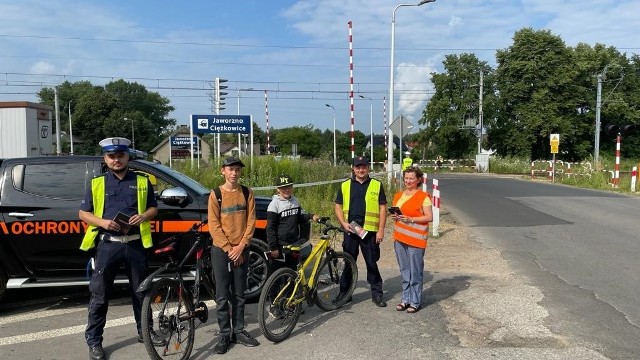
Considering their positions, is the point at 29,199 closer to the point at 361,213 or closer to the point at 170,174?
the point at 170,174

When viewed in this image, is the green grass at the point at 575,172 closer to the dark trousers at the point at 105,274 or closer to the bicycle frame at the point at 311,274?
Result: the bicycle frame at the point at 311,274

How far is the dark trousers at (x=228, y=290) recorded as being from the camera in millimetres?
4531

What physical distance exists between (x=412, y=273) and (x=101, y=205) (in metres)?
3.22

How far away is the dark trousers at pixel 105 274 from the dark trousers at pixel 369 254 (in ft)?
7.70

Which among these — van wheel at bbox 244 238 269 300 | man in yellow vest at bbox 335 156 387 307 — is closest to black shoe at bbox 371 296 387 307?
man in yellow vest at bbox 335 156 387 307

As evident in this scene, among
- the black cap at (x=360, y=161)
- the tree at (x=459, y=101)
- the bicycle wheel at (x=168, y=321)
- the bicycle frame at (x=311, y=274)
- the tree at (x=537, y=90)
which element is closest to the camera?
the bicycle wheel at (x=168, y=321)

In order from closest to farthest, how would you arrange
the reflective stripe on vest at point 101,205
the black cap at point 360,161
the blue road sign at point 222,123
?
the reflective stripe on vest at point 101,205 → the black cap at point 360,161 → the blue road sign at point 222,123

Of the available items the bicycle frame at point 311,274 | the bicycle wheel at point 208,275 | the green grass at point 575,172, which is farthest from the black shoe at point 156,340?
the green grass at point 575,172

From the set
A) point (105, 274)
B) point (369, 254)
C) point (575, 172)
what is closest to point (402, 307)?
point (369, 254)

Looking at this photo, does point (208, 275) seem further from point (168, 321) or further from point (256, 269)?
point (256, 269)

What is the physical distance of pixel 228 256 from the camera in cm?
451

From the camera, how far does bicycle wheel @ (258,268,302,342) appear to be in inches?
185

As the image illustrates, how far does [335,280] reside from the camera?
19.2 feet

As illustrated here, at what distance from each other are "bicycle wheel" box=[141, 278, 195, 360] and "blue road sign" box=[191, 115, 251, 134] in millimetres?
12170
